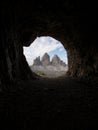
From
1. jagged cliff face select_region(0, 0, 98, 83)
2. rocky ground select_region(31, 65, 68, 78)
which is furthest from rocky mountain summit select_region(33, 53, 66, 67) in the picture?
jagged cliff face select_region(0, 0, 98, 83)

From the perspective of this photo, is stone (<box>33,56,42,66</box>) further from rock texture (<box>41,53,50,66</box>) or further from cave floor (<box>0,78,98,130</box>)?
cave floor (<box>0,78,98,130</box>)

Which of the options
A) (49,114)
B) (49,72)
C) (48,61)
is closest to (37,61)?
(48,61)

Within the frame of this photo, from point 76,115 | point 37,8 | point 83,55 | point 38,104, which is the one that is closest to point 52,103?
point 38,104

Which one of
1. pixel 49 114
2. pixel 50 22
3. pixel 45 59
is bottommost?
pixel 45 59

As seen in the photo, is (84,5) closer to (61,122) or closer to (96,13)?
(96,13)

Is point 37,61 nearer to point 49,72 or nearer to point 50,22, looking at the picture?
point 49,72

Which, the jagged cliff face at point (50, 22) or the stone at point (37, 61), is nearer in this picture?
the jagged cliff face at point (50, 22)

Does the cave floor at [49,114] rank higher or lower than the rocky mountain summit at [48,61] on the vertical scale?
higher

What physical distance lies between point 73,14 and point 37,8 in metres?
2.37

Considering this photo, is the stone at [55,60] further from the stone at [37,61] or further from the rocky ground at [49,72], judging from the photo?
the rocky ground at [49,72]

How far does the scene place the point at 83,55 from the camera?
41.5 feet

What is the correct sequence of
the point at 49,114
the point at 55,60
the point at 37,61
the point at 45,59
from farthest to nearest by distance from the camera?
the point at 45,59
the point at 55,60
the point at 37,61
the point at 49,114

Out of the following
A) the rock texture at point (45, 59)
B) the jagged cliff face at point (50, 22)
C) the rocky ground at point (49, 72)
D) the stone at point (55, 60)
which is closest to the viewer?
the jagged cliff face at point (50, 22)

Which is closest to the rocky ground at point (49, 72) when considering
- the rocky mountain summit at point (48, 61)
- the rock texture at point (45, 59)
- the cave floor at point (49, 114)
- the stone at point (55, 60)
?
the cave floor at point (49, 114)
